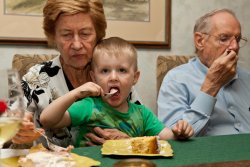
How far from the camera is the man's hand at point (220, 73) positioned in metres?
1.96

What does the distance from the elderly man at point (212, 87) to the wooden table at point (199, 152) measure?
1.75 ft

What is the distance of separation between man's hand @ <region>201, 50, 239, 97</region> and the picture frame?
738 mm

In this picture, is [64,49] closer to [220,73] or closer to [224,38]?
[220,73]

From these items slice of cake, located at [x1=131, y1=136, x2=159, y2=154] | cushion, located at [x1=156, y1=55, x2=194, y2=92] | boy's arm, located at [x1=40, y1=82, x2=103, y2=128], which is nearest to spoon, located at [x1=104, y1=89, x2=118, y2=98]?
boy's arm, located at [x1=40, y1=82, x2=103, y2=128]

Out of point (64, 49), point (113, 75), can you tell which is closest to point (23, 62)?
point (64, 49)

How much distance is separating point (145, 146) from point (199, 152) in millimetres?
177

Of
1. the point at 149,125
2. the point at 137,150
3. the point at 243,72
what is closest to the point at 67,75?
the point at 149,125

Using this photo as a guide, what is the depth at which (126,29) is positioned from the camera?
2.70 metres

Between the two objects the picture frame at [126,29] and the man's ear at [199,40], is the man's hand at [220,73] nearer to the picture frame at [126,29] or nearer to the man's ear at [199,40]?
the man's ear at [199,40]

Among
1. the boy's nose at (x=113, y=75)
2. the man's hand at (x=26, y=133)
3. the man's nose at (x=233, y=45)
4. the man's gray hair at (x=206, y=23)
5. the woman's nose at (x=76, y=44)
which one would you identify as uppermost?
the man's gray hair at (x=206, y=23)

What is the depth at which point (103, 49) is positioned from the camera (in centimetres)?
158

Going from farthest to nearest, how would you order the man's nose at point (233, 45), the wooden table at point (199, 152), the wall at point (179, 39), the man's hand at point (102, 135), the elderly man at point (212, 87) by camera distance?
the wall at point (179, 39) → the man's nose at point (233, 45) → the elderly man at point (212, 87) → the man's hand at point (102, 135) → the wooden table at point (199, 152)

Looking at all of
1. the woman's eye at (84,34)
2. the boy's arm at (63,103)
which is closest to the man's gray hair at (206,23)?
the woman's eye at (84,34)

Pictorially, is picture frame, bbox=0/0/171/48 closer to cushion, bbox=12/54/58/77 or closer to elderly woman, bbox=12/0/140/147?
cushion, bbox=12/54/58/77
